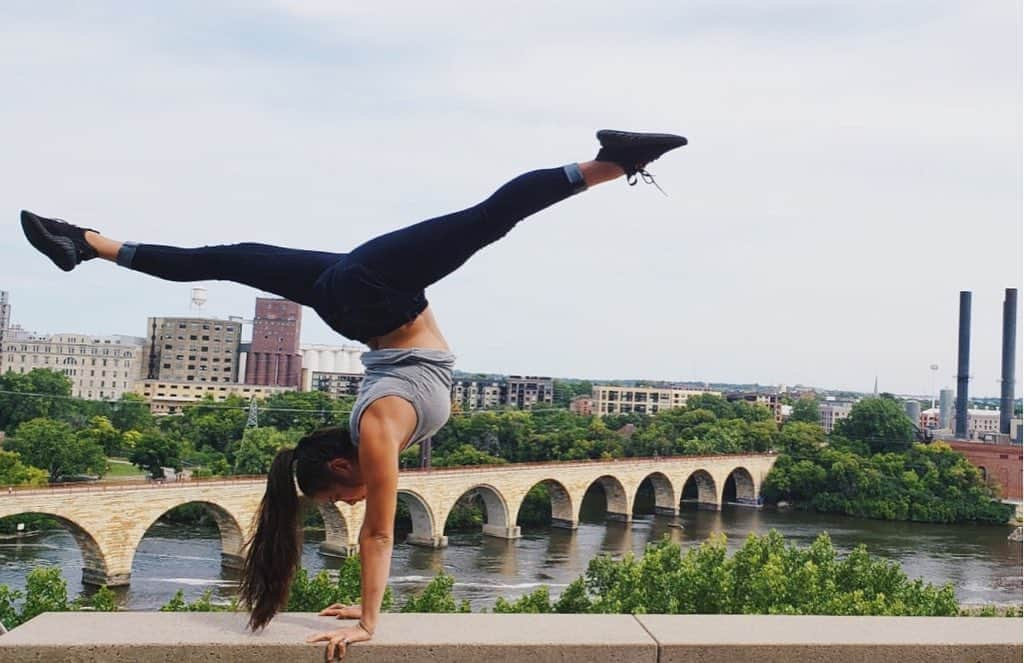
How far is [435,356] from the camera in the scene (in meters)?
3.19

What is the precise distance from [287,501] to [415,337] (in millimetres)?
653

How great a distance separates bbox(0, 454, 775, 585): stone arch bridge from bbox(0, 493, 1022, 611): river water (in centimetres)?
67

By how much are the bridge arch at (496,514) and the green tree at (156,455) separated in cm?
1162

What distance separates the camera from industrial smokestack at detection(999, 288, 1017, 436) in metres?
56.7

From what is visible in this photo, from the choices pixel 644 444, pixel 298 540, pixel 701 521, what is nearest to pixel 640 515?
pixel 701 521

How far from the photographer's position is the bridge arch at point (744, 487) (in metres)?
49.0

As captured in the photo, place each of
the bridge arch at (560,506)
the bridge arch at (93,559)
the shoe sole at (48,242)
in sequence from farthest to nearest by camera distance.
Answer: the bridge arch at (560,506) → the bridge arch at (93,559) → the shoe sole at (48,242)

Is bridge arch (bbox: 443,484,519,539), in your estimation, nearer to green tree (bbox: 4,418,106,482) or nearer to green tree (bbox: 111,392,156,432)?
green tree (bbox: 4,418,106,482)

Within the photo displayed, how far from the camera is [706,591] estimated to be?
1620cm

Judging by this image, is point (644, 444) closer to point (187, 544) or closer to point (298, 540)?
point (187, 544)

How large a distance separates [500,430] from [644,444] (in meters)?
7.58

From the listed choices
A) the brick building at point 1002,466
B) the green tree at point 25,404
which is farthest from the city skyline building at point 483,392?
the brick building at point 1002,466

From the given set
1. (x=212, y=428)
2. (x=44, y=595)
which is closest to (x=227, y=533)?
(x=44, y=595)

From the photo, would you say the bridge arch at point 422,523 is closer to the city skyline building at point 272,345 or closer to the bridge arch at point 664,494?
the bridge arch at point 664,494
